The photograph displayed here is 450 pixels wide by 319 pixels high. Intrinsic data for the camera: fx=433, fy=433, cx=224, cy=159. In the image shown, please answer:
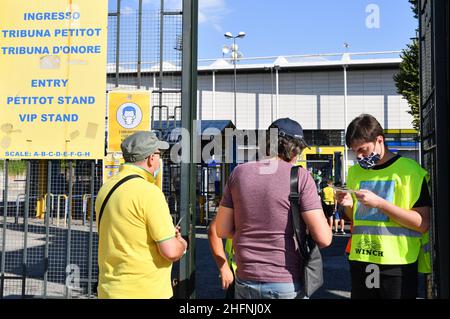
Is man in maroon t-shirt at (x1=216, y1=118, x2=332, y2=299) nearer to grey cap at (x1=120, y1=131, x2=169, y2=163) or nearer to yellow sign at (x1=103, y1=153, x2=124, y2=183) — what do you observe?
grey cap at (x1=120, y1=131, x2=169, y2=163)

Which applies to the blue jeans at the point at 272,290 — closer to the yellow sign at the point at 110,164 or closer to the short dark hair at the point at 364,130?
the short dark hair at the point at 364,130

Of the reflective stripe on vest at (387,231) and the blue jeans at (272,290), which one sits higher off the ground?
the reflective stripe on vest at (387,231)

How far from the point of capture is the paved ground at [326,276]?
6.12m

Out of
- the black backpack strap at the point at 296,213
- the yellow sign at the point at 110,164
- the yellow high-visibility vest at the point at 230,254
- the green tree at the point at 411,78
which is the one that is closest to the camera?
the black backpack strap at the point at 296,213

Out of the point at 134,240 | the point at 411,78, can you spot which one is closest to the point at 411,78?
the point at 411,78

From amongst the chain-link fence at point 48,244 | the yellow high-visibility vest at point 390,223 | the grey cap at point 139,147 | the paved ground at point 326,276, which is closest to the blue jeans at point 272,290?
the yellow high-visibility vest at point 390,223

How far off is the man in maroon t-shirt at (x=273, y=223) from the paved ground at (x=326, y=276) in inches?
145

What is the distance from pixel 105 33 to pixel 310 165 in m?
18.0

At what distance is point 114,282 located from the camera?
8.39 feet

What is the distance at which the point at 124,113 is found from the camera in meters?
4.02

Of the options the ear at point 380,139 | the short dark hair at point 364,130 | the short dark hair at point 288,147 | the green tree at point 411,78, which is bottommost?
the short dark hair at point 288,147

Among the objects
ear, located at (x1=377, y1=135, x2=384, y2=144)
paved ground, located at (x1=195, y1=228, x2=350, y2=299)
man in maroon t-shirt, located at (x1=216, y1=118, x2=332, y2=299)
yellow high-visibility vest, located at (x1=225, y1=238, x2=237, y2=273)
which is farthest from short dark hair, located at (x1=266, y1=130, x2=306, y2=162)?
paved ground, located at (x1=195, y1=228, x2=350, y2=299)

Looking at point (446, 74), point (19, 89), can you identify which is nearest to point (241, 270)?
point (446, 74)
